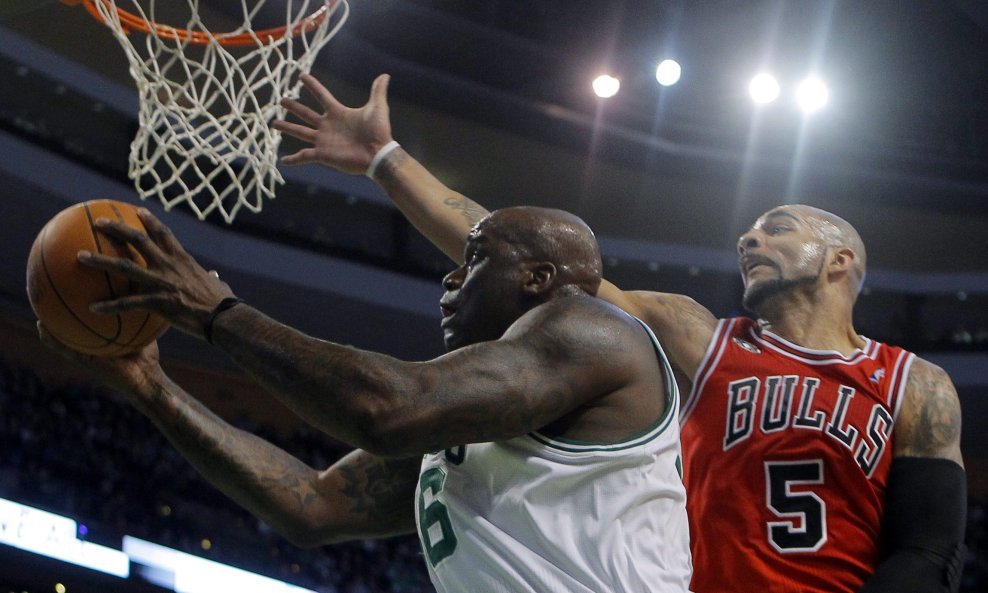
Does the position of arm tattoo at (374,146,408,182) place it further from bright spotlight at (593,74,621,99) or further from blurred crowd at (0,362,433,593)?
bright spotlight at (593,74,621,99)

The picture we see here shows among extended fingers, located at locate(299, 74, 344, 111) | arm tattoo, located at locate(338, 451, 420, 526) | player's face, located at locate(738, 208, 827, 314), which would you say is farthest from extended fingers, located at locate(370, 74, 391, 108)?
arm tattoo, located at locate(338, 451, 420, 526)

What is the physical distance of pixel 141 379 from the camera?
2514 mm

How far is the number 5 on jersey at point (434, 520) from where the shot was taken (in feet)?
6.84

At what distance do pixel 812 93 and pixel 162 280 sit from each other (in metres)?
8.95

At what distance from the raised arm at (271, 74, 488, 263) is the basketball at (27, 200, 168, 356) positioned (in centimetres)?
100

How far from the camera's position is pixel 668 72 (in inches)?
426

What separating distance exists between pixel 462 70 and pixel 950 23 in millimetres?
4343

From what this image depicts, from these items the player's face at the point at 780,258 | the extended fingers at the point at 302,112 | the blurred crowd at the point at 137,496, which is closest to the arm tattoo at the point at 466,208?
the extended fingers at the point at 302,112

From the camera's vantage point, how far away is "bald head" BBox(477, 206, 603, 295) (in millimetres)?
2273

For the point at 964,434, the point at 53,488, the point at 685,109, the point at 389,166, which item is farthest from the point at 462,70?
the point at 389,166

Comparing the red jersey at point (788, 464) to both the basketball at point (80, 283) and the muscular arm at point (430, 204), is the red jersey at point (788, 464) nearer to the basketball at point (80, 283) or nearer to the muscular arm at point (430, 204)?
the muscular arm at point (430, 204)

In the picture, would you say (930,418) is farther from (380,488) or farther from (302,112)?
(302,112)

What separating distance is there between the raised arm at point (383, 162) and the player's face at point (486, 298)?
88 centimetres

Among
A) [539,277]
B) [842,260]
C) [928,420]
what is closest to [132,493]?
[842,260]
